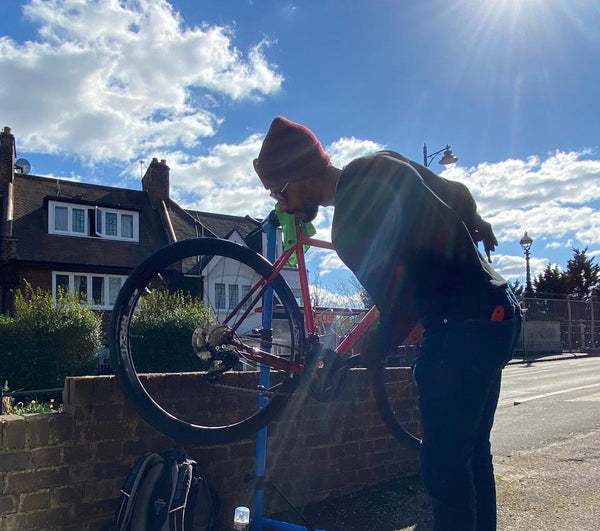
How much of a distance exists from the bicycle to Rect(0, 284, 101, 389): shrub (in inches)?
479

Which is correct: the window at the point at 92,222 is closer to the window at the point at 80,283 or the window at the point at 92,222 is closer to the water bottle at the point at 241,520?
the window at the point at 80,283

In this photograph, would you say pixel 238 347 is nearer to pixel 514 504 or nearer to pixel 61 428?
pixel 61 428

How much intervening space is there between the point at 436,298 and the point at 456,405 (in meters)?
0.37

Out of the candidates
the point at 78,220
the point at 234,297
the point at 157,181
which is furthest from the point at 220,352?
the point at 157,181

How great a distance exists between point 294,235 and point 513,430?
453 centimetres

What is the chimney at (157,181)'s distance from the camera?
28.2m

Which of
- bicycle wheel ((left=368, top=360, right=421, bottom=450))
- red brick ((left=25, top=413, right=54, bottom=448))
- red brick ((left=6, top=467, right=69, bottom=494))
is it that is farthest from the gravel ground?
red brick ((left=25, top=413, right=54, bottom=448))

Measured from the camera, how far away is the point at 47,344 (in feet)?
A: 46.8

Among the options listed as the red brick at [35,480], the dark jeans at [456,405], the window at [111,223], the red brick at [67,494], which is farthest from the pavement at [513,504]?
the window at [111,223]

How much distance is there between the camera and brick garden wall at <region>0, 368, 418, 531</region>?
8.15ft

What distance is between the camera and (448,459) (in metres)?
1.74

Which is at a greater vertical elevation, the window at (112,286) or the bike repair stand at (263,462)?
the window at (112,286)

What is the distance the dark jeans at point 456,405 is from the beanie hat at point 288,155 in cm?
95

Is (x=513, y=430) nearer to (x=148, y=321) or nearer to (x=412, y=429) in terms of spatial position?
(x=412, y=429)
